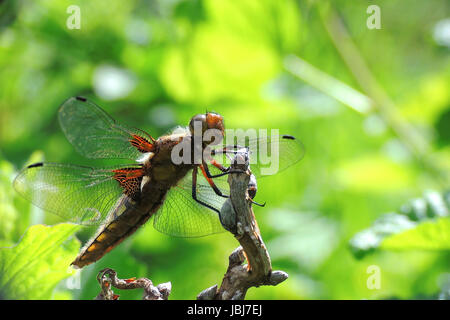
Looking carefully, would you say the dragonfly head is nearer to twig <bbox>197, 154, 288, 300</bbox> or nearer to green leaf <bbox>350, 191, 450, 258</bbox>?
twig <bbox>197, 154, 288, 300</bbox>

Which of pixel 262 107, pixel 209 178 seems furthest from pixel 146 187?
pixel 262 107

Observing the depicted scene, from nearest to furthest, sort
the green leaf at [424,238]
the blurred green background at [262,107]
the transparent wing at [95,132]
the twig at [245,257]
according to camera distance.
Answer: the twig at [245,257] → the green leaf at [424,238] → the transparent wing at [95,132] → the blurred green background at [262,107]

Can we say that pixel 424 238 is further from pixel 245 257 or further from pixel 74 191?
pixel 74 191

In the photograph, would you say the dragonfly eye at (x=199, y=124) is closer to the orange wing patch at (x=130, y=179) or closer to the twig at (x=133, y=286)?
the orange wing patch at (x=130, y=179)

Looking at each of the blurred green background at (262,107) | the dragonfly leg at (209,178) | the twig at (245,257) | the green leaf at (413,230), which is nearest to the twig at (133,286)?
the twig at (245,257)

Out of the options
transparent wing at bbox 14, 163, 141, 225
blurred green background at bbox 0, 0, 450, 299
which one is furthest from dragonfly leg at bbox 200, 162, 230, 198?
blurred green background at bbox 0, 0, 450, 299
